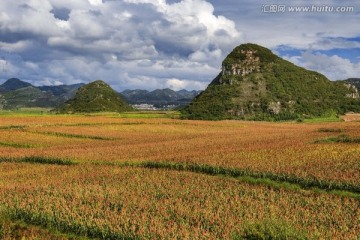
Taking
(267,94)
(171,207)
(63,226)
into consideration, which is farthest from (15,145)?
(267,94)

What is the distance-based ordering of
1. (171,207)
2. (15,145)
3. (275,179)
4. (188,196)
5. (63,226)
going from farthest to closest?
(15,145)
(275,179)
(188,196)
(171,207)
(63,226)

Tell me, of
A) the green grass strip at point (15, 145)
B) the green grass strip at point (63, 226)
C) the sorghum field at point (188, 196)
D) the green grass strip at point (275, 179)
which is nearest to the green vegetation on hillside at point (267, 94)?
the green grass strip at point (15, 145)

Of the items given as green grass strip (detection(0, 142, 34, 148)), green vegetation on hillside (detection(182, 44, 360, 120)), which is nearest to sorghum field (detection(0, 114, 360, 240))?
green grass strip (detection(0, 142, 34, 148))

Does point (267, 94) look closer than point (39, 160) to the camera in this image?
No

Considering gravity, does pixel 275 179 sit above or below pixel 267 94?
below

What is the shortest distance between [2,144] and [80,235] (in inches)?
1744

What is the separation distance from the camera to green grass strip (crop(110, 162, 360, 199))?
73.4 feet

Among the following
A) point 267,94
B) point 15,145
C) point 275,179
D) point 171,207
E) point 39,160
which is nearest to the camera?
point 171,207

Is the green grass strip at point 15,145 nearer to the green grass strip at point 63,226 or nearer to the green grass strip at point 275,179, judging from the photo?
the green grass strip at point 275,179

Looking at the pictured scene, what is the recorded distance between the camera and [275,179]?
84.5 feet

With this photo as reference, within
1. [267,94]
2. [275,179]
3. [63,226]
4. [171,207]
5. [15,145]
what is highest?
[267,94]

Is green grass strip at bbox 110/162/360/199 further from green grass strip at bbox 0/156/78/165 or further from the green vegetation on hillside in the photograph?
the green vegetation on hillside

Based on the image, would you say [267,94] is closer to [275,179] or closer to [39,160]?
[39,160]

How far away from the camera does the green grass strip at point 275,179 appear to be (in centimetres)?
2236
